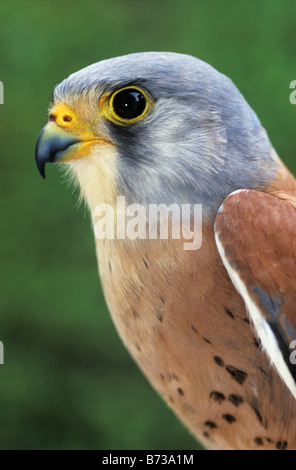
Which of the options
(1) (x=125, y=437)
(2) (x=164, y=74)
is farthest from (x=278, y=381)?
(1) (x=125, y=437)

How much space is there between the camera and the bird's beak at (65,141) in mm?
1104

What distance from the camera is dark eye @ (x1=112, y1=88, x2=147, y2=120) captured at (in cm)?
106

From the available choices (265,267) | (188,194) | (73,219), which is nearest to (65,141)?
(188,194)

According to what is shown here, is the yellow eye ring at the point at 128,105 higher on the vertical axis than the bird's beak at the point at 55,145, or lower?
higher

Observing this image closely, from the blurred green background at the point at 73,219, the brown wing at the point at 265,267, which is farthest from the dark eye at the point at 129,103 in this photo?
the blurred green background at the point at 73,219

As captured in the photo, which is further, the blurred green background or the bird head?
the blurred green background

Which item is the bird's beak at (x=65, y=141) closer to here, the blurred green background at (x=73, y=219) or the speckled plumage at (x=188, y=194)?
the speckled plumage at (x=188, y=194)

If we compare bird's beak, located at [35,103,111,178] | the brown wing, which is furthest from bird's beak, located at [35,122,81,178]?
the brown wing

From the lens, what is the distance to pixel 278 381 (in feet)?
3.52

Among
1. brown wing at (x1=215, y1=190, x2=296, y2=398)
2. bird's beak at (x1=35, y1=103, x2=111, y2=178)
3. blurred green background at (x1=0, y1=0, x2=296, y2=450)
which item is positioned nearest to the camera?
brown wing at (x1=215, y1=190, x2=296, y2=398)

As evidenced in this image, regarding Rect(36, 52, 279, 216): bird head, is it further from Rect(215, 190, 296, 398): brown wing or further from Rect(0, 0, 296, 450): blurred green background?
Rect(0, 0, 296, 450): blurred green background

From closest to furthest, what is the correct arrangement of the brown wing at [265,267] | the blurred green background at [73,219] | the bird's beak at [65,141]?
1. the brown wing at [265,267]
2. the bird's beak at [65,141]
3. the blurred green background at [73,219]

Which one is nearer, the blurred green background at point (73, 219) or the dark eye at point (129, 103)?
the dark eye at point (129, 103)

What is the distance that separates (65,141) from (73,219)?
4.71ft
